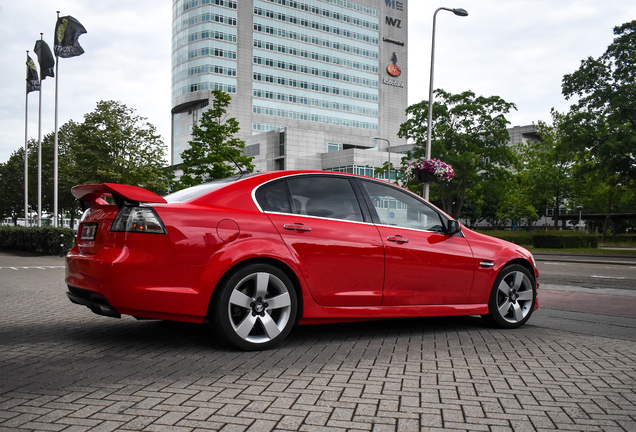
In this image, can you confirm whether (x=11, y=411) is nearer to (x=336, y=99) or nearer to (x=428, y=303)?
(x=428, y=303)

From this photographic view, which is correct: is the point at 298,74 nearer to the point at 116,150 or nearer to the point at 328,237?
the point at 116,150

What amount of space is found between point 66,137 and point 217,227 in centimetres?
5049

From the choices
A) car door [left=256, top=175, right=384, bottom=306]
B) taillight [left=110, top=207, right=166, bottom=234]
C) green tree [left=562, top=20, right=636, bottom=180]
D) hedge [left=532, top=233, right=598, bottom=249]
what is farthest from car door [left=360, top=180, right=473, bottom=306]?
hedge [left=532, top=233, right=598, bottom=249]

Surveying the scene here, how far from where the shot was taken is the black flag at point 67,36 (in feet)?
83.9

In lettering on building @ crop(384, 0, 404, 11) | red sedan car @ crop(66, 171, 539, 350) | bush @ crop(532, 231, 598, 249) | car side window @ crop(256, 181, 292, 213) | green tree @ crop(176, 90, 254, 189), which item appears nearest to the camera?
red sedan car @ crop(66, 171, 539, 350)

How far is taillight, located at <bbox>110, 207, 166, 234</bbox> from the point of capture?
14.2ft

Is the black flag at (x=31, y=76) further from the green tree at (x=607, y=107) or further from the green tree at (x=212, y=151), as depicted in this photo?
the green tree at (x=607, y=107)

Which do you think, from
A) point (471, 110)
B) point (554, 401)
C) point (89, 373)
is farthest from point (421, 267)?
point (471, 110)

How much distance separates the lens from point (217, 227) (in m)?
4.45

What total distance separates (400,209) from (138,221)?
247 cm

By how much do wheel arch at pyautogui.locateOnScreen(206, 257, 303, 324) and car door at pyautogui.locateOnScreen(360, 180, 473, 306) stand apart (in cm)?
83

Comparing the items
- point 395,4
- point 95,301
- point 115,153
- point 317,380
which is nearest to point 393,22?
point 395,4

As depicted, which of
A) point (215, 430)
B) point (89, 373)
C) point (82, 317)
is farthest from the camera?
point (82, 317)

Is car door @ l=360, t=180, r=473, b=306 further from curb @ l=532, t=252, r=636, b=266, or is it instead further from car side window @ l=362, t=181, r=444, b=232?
curb @ l=532, t=252, r=636, b=266
